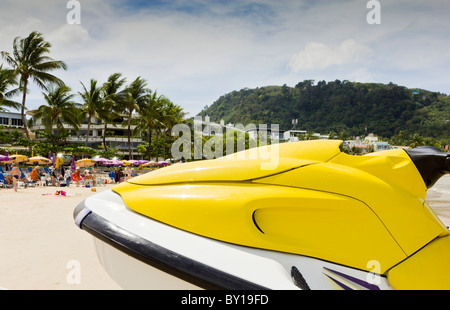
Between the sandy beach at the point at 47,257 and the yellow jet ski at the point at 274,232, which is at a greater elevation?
the yellow jet ski at the point at 274,232

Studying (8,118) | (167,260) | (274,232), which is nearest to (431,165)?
(274,232)

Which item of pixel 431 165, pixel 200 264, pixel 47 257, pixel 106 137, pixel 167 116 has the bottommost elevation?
pixel 47 257

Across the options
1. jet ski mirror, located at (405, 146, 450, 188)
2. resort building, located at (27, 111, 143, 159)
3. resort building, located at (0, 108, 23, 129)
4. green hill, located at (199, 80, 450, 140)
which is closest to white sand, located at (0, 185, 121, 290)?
jet ski mirror, located at (405, 146, 450, 188)

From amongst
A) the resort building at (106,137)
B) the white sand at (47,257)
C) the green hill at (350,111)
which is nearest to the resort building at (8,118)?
the resort building at (106,137)

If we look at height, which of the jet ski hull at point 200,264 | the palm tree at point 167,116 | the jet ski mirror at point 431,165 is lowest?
the jet ski hull at point 200,264

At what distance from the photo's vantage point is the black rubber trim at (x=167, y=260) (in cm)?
118

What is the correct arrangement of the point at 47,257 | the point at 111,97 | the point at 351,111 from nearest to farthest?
the point at 47,257, the point at 111,97, the point at 351,111

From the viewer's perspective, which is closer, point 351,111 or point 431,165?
point 431,165

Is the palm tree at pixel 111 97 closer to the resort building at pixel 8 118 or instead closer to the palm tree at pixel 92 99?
the palm tree at pixel 92 99

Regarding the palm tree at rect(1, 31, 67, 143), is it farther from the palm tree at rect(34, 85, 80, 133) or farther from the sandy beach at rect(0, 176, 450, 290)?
the sandy beach at rect(0, 176, 450, 290)

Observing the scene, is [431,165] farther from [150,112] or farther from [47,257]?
[150,112]

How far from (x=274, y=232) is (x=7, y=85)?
36008mm

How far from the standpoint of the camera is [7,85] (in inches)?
1177
